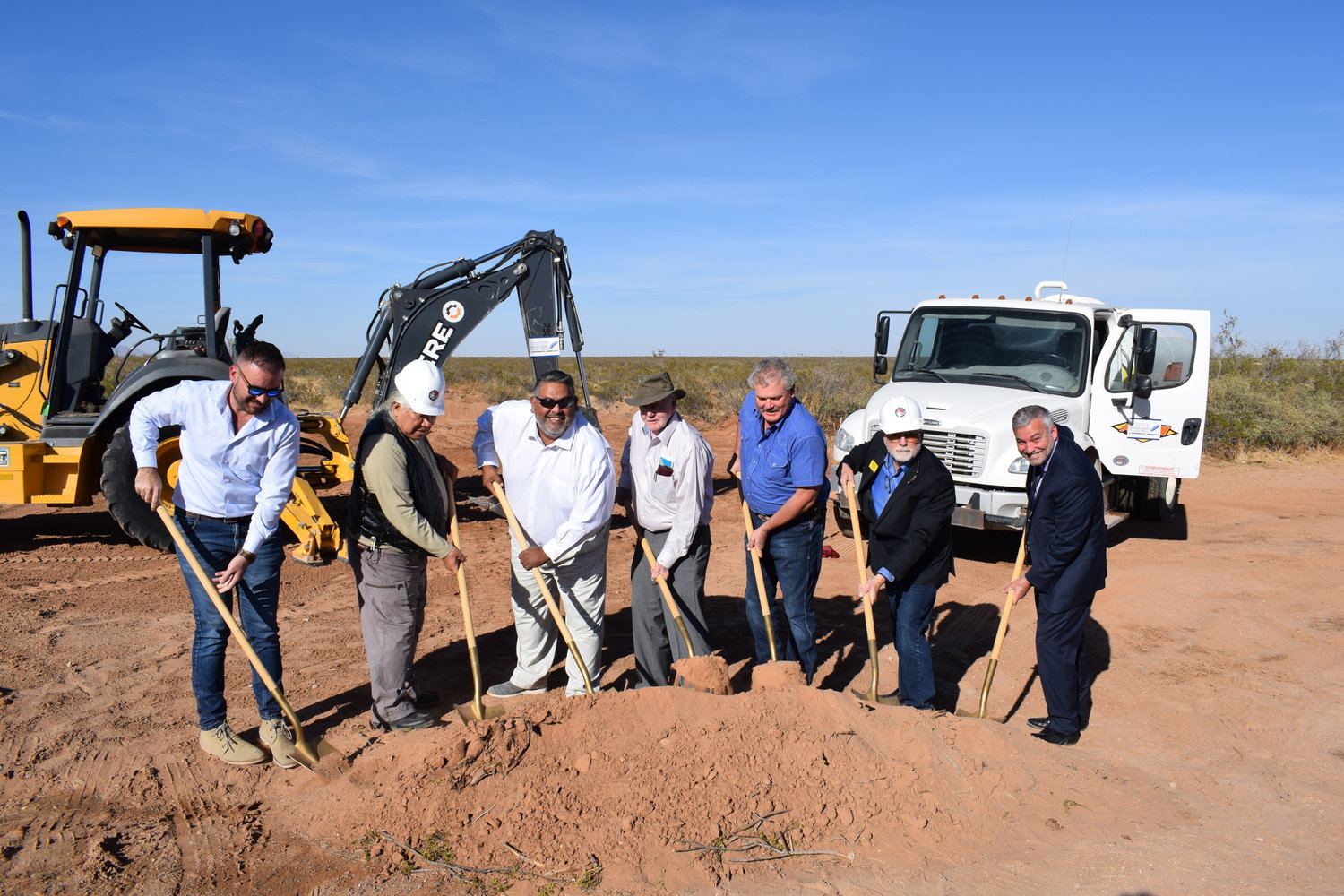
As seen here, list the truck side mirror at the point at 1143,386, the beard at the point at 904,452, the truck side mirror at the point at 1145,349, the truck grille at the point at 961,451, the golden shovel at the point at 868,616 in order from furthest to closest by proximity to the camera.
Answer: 1. the truck side mirror at the point at 1143,386
2. the truck side mirror at the point at 1145,349
3. the truck grille at the point at 961,451
4. the golden shovel at the point at 868,616
5. the beard at the point at 904,452

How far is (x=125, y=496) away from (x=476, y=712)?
15.2 feet

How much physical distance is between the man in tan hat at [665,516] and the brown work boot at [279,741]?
176cm

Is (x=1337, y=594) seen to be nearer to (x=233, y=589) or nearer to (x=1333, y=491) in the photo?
(x=1333, y=491)

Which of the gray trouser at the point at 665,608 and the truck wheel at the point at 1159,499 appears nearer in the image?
the gray trouser at the point at 665,608

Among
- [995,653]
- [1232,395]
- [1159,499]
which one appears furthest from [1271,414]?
[995,653]

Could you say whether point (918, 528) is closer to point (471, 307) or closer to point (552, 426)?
point (552, 426)

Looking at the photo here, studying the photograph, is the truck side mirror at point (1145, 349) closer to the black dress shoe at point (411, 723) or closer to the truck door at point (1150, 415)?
the truck door at point (1150, 415)

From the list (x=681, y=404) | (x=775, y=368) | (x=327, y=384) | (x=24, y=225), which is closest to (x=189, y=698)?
(x=775, y=368)

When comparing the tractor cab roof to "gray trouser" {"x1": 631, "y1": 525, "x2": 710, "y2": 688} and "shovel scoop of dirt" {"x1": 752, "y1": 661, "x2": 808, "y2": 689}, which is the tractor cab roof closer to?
"gray trouser" {"x1": 631, "y1": 525, "x2": 710, "y2": 688}

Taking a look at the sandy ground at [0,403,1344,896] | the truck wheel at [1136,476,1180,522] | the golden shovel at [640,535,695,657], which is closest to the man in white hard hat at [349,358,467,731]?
the sandy ground at [0,403,1344,896]

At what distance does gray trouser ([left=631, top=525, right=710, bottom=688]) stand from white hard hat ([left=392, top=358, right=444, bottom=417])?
1384 millimetres

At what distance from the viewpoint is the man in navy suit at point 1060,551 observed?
15.1ft

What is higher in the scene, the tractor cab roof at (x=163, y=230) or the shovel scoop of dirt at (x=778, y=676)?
the tractor cab roof at (x=163, y=230)

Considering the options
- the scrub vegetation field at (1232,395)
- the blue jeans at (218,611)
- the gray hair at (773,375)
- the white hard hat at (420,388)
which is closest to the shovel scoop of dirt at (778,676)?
the gray hair at (773,375)
